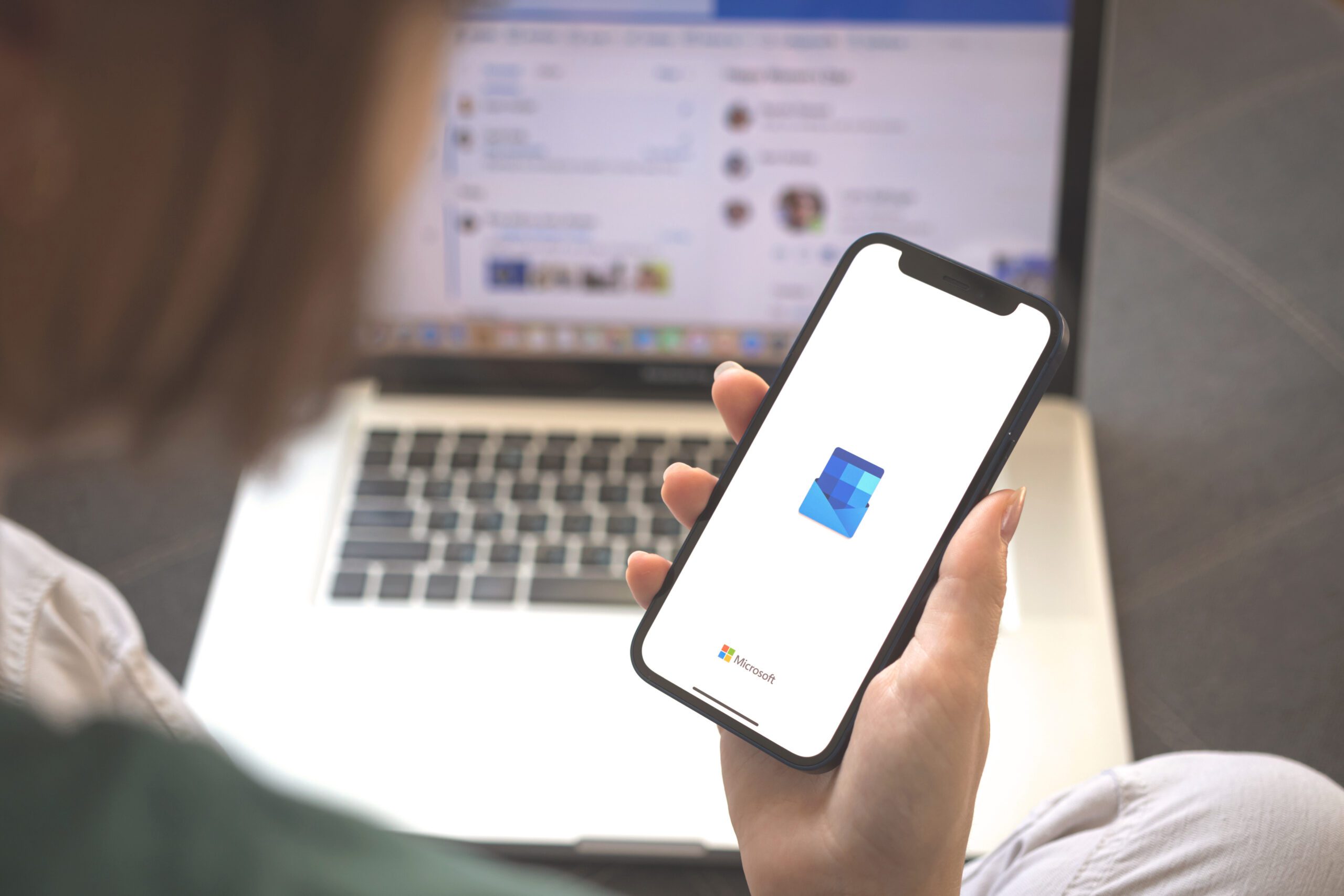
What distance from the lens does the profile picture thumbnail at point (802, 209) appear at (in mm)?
704

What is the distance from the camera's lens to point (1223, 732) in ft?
2.04

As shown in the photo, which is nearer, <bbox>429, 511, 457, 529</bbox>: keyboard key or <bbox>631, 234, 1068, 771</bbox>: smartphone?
<bbox>631, 234, 1068, 771</bbox>: smartphone

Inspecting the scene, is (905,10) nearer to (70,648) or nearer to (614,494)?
(614,494)

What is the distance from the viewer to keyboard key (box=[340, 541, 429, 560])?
69 centimetres

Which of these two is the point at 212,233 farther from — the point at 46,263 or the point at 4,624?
the point at 4,624

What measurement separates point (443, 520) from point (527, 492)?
0.20 ft

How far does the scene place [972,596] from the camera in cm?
46

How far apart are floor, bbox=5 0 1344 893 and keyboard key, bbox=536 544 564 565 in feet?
0.64

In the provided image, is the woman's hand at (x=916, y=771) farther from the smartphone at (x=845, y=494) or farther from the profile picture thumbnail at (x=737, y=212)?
the profile picture thumbnail at (x=737, y=212)

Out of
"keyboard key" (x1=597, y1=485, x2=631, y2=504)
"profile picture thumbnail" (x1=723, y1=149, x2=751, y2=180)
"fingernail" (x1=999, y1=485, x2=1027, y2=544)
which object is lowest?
"keyboard key" (x1=597, y1=485, x2=631, y2=504)

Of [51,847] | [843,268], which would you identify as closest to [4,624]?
[51,847]

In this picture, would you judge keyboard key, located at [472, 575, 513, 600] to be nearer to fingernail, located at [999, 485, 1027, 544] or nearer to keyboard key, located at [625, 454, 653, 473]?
keyboard key, located at [625, 454, 653, 473]

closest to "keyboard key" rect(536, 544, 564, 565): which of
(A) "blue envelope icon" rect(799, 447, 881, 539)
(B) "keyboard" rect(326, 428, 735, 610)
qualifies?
(B) "keyboard" rect(326, 428, 735, 610)

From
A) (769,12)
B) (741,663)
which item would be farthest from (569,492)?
(769,12)
